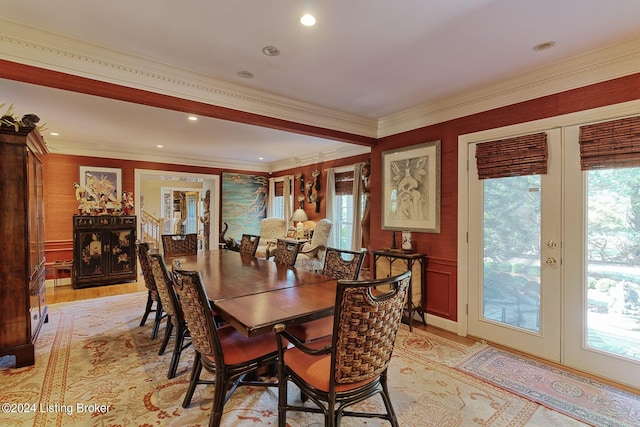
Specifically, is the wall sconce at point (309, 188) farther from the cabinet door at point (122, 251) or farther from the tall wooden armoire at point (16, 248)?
the tall wooden armoire at point (16, 248)

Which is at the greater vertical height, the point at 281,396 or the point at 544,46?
the point at 544,46

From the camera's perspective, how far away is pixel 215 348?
1750 millimetres

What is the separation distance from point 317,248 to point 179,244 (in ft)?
7.14

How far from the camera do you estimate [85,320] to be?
3754mm

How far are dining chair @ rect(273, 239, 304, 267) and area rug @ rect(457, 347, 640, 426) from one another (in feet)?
6.08

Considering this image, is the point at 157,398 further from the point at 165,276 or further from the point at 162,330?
the point at 162,330

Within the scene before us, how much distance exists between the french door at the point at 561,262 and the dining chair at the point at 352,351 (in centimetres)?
206

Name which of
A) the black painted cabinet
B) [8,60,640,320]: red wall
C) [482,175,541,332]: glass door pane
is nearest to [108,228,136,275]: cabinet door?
the black painted cabinet

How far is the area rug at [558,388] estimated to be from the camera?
2.05 meters

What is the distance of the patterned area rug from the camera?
6.48 feet

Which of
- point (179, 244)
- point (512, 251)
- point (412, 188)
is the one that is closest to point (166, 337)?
point (179, 244)

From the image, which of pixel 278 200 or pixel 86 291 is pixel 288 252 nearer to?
pixel 86 291

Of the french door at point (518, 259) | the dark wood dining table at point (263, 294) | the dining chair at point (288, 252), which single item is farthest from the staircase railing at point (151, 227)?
the french door at point (518, 259)

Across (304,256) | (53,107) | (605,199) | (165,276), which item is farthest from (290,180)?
(605,199)
